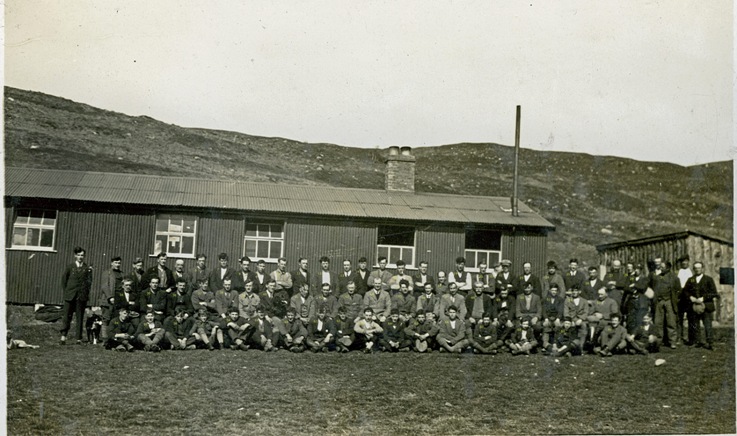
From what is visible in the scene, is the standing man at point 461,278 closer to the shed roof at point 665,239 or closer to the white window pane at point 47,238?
the shed roof at point 665,239

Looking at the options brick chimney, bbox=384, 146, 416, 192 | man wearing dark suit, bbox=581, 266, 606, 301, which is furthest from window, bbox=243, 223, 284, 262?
man wearing dark suit, bbox=581, 266, 606, 301

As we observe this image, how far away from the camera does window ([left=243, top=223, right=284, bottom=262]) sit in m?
8.39

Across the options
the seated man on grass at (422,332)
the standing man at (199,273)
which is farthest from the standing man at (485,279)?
the standing man at (199,273)

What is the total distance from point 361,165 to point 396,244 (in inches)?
141

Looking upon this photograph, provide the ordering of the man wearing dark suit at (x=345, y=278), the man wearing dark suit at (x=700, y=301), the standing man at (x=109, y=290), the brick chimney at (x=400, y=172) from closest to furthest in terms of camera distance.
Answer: the standing man at (x=109, y=290)
the man wearing dark suit at (x=345, y=278)
the man wearing dark suit at (x=700, y=301)
the brick chimney at (x=400, y=172)

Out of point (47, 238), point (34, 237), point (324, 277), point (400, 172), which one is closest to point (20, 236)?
point (34, 237)

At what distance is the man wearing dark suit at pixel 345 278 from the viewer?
7.99 meters

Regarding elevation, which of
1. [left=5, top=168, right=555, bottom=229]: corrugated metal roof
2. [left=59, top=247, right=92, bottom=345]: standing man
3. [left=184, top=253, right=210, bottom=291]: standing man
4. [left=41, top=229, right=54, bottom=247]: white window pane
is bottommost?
[left=59, top=247, right=92, bottom=345]: standing man

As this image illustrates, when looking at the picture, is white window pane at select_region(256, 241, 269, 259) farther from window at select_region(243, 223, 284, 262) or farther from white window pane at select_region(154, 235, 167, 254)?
white window pane at select_region(154, 235, 167, 254)

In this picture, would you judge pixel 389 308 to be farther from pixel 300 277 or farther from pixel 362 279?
pixel 300 277

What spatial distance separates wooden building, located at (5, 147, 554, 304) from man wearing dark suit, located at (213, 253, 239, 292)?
497 mm

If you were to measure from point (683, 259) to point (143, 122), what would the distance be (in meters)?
8.28

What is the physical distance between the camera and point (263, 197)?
28.8ft

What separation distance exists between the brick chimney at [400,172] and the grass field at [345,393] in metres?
3.40
